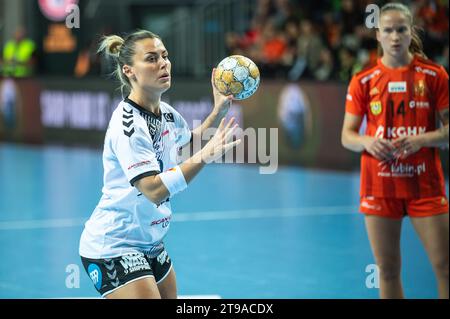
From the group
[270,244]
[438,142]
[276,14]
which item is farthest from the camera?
[276,14]

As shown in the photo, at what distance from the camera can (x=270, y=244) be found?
29.1 feet

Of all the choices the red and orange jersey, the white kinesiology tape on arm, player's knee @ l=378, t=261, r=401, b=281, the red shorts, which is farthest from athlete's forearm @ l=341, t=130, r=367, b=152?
the white kinesiology tape on arm

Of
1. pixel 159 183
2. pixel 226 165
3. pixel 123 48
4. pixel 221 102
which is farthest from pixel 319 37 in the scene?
pixel 159 183

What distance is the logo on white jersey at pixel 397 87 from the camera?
224 inches

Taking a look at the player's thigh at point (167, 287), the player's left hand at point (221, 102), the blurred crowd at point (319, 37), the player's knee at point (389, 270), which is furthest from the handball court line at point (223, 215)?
the player's left hand at point (221, 102)

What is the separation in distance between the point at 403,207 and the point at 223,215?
4.85 meters

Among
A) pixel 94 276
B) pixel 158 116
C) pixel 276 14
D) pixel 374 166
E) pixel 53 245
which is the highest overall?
pixel 276 14

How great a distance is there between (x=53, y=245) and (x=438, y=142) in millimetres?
4556

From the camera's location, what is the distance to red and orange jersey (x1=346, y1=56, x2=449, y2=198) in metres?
5.69

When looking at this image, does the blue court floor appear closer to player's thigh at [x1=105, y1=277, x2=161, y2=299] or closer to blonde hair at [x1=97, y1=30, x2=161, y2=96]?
player's thigh at [x1=105, y1=277, x2=161, y2=299]

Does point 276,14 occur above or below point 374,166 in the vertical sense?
above

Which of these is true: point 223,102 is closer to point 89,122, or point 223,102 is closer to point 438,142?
point 438,142

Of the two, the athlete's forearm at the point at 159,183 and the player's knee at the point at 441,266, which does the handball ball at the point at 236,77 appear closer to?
the athlete's forearm at the point at 159,183

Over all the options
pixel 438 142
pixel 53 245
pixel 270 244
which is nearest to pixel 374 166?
pixel 438 142
